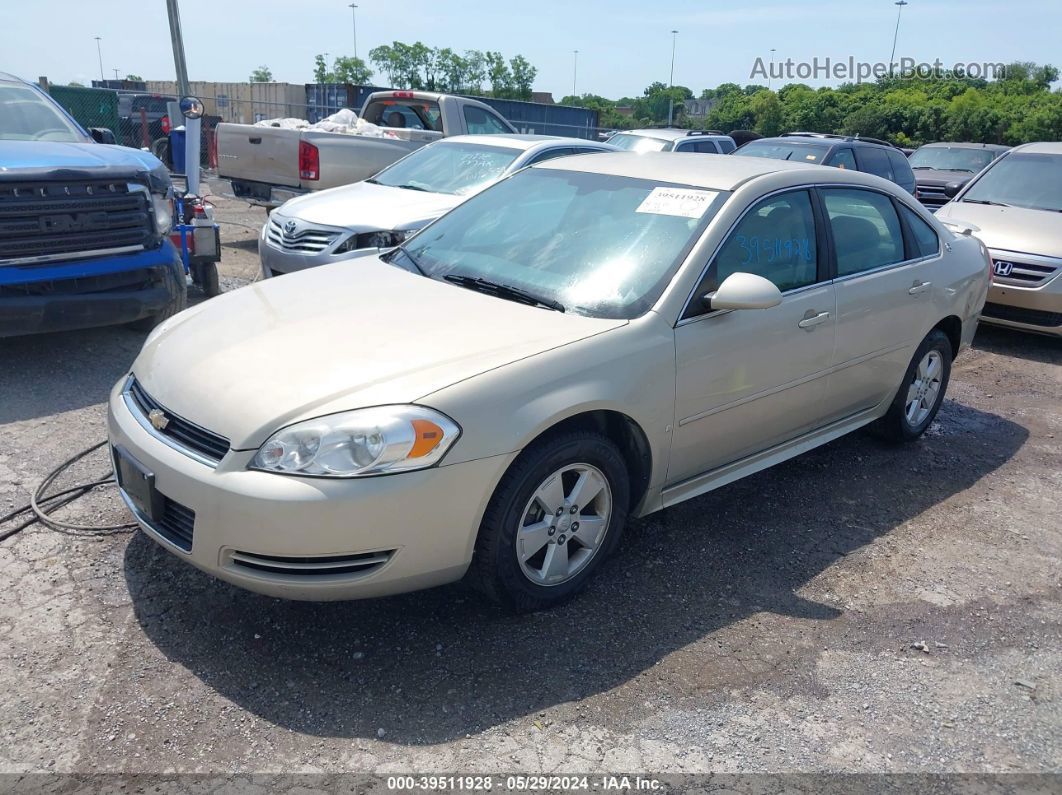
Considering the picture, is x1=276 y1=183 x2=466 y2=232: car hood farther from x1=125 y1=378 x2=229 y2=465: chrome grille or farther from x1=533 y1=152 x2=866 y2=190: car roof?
x1=125 y1=378 x2=229 y2=465: chrome grille

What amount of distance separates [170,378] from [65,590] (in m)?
0.96

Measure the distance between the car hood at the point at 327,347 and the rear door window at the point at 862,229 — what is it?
5.58 ft

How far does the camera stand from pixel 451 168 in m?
8.25

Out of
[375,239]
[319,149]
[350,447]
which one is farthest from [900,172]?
[350,447]

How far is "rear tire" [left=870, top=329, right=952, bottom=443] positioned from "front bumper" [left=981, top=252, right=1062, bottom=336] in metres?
2.97

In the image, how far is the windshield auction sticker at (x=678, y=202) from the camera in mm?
3900

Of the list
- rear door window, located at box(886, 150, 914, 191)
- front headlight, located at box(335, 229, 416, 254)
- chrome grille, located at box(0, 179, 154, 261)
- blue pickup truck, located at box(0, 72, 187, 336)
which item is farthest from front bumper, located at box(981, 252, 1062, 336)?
chrome grille, located at box(0, 179, 154, 261)

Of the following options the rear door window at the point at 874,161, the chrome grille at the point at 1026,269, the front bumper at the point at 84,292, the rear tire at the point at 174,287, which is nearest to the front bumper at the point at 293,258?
the rear tire at the point at 174,287

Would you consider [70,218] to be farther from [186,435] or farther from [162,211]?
[186,435]

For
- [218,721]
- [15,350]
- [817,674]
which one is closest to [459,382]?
[218,721]

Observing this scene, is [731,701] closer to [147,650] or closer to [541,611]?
[541,611]

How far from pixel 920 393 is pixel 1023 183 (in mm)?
5214

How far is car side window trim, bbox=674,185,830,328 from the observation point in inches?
144

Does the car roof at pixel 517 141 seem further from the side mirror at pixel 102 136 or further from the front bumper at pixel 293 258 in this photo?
the side mirror at pixel 102 136
